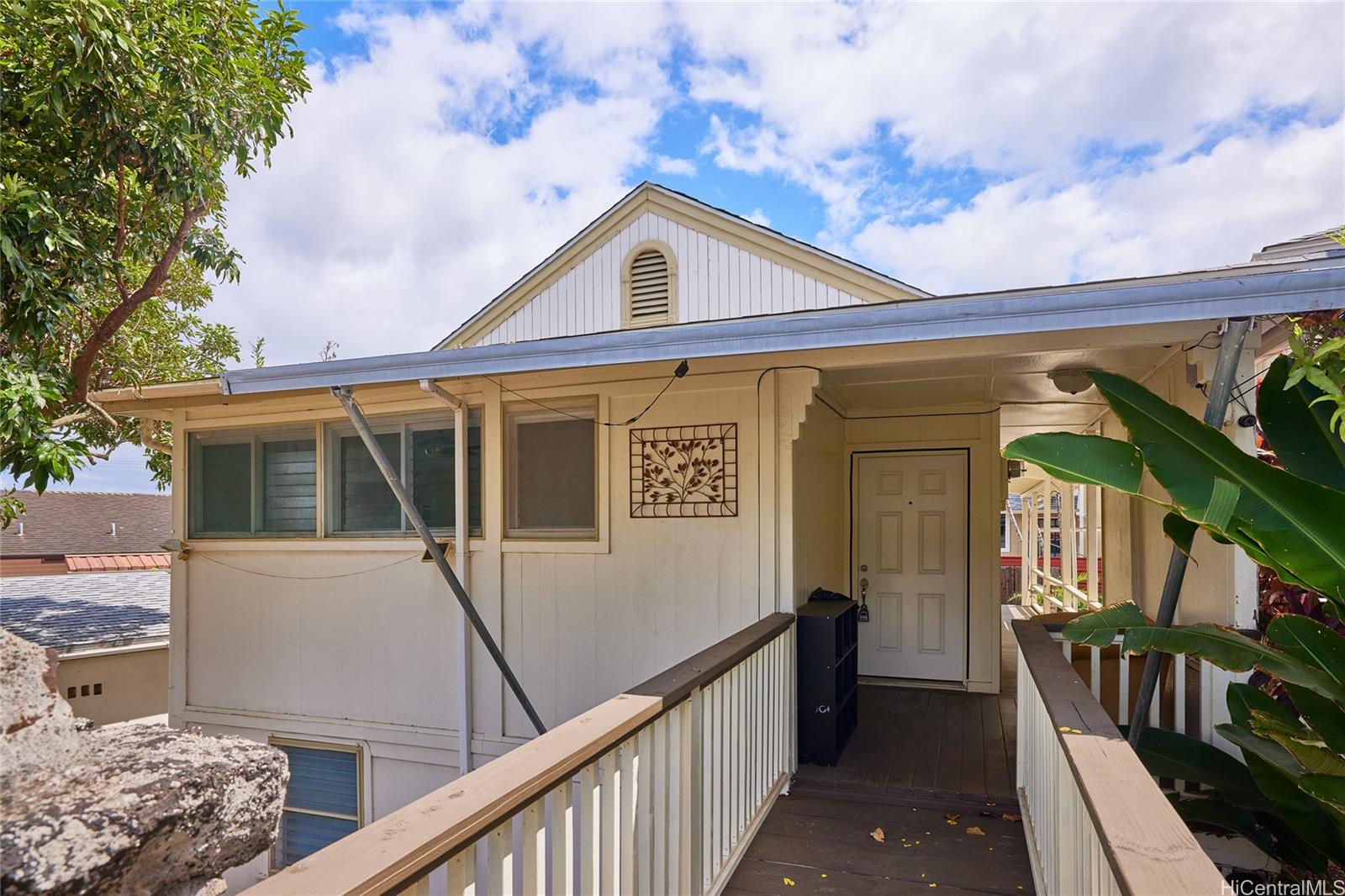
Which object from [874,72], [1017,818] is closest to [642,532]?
[1017,818]

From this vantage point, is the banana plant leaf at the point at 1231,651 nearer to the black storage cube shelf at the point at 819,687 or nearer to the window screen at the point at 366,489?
the black storage cube shelf at the point at 819,687

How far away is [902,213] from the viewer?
18688 mm

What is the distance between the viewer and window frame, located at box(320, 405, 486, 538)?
554 cm

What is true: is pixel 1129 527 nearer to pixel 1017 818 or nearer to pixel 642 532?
pixel 1017 818

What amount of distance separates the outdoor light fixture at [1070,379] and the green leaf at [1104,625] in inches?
80.1

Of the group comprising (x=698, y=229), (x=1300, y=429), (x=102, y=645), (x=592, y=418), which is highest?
(x=698, y=229)

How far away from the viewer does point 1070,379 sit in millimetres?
4582

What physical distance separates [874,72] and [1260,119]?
5.31 meters

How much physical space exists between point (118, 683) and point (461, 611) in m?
10.4

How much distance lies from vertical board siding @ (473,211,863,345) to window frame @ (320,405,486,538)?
5.31 meters

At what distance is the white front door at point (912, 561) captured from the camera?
652 cm

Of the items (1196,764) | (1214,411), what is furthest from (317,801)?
(1214,411)

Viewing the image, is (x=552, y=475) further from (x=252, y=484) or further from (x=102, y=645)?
(x=102, y=645)

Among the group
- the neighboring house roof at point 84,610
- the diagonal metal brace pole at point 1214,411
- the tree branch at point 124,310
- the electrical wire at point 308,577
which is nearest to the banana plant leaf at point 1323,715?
the diagonal metal brace pole at point 1214,411
